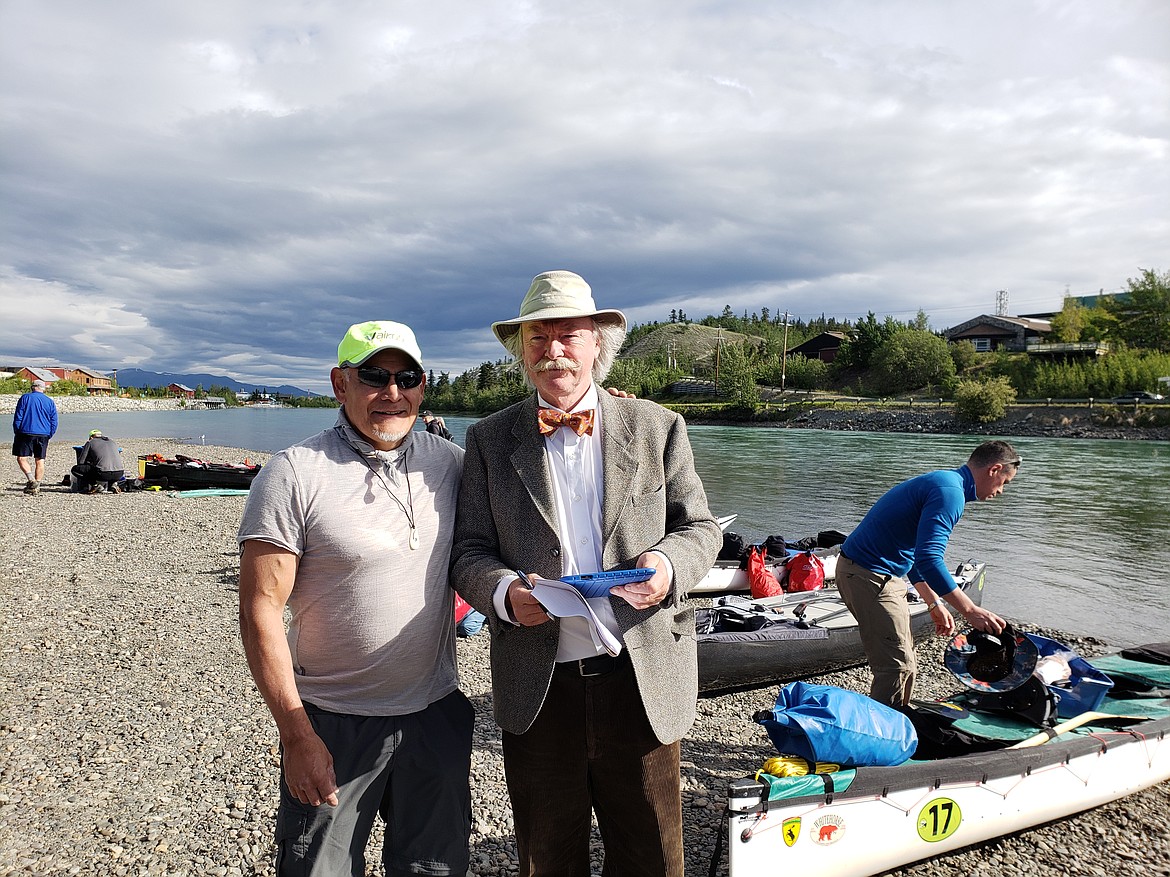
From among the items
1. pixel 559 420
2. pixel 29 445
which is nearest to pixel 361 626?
pixel 559 420

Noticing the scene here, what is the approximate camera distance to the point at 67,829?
388 centimetres

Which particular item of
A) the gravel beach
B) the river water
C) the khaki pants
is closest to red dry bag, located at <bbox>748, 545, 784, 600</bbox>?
the gravel beach

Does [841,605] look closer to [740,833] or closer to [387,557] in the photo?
[740,833]

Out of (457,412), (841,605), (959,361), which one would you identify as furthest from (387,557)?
(457,412)

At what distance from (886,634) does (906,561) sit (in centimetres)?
50

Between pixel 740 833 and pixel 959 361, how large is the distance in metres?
86.4

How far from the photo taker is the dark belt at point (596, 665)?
7.87 ft

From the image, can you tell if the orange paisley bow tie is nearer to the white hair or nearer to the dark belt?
the white hair

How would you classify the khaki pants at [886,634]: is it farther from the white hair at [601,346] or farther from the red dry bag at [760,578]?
the red dry bag at [760,578]

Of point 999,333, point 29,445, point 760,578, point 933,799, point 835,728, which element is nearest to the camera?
point 835,728

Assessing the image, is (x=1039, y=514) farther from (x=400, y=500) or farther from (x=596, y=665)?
(x=400, y=500)

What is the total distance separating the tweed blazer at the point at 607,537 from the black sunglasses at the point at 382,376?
304 millimetres

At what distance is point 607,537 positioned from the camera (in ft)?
7.90

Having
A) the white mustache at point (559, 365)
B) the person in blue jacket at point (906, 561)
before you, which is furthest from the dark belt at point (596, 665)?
the person in blue jacket at point (906, 561)
